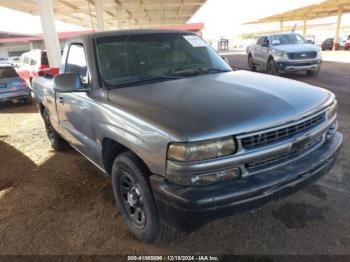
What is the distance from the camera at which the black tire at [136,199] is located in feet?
8.40

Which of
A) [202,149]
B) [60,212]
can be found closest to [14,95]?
[60,212]

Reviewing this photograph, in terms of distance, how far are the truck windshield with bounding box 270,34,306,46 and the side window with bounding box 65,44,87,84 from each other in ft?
35.3

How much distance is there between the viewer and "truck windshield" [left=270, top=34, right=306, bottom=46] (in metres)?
13.0

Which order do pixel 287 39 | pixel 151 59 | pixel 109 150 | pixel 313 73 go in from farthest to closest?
pixel 287 39
pixel 313 73
pixel 151 59
pixel 109 150

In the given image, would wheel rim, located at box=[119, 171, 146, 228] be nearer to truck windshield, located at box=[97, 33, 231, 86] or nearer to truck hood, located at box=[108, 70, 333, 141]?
truck hood, located at box=[108, 70, 333, 141]

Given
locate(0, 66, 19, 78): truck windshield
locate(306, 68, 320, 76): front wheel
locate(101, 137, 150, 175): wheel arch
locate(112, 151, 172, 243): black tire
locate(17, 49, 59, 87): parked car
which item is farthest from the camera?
locate(306, 68, 320, 76): front wheel

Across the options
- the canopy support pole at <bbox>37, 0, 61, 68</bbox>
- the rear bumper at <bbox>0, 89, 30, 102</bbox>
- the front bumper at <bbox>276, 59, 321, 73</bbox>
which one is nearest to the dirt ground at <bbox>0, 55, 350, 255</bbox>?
the rear bumper at <bbox>0, 89, 30, 102</bbox>

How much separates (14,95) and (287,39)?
1054 centimetres

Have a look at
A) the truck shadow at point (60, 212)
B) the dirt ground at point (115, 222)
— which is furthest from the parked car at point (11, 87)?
the dirt ground at point (115, 222)

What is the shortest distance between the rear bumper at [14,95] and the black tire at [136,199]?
8718 mm

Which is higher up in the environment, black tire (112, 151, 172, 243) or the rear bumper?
black tire (112, 151, 172, 243)

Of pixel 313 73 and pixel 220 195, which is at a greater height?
pixel 220 195

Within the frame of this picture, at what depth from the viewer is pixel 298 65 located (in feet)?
38.4

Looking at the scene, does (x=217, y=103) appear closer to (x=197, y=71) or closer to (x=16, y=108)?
(x=197, y=71)
